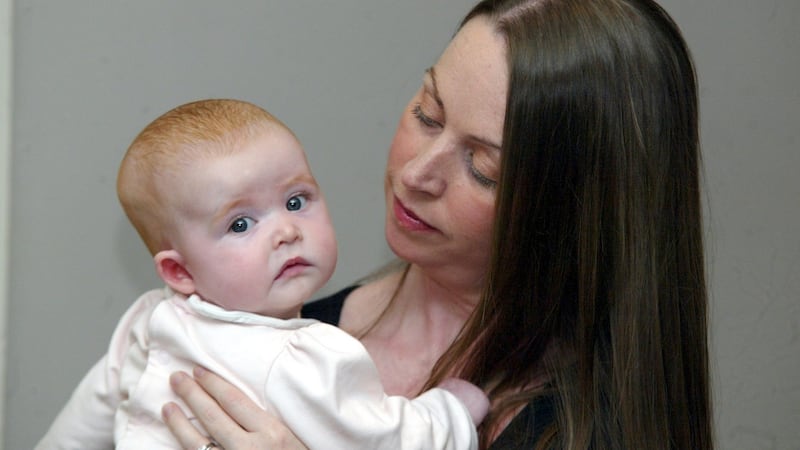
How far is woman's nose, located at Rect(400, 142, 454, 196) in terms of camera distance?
4.78 ft

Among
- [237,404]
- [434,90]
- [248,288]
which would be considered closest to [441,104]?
[434,90]

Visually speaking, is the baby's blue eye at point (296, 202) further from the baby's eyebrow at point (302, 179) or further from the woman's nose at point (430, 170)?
the woman's nose at point (430, 170)

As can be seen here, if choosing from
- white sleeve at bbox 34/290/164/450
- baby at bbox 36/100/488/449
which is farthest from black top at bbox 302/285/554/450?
white sleeve at bbox 34/290/164/450

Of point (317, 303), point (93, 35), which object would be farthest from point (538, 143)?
point (93, 35)

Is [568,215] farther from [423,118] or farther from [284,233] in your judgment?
[284,233]

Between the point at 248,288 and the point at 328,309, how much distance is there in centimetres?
54

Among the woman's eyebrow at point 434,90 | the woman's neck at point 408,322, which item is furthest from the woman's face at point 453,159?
the woman's neck at point 408,322

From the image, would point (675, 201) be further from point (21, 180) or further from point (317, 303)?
point (21, 180)

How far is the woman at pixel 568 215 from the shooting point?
1.41 metres

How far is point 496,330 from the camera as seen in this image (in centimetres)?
153

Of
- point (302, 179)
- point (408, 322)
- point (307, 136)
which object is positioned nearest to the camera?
point (302, 179)

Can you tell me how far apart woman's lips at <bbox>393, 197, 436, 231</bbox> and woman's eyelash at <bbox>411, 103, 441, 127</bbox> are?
0.13 m

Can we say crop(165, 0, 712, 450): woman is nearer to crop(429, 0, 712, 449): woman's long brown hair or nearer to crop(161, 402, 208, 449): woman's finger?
crop(429, 0, 712, 449): woman's long brown hair

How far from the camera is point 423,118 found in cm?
153
